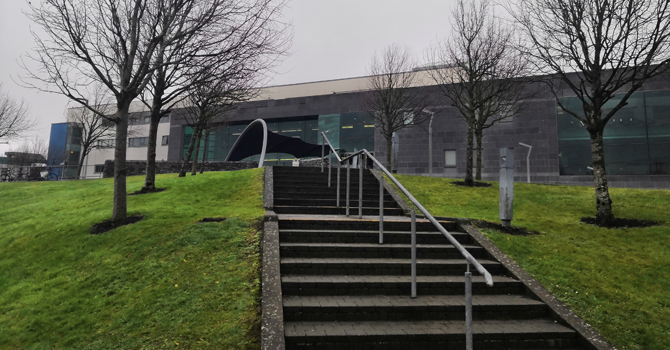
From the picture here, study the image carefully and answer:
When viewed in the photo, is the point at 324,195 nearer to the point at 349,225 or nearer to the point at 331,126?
the point at 349,225

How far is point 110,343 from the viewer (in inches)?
151

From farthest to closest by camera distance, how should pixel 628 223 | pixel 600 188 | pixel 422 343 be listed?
pixel 600 188 → pixel 628 223 → pixel 422 343

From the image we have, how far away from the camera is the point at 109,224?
7.64 m

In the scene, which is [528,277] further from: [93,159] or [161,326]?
[93,159]

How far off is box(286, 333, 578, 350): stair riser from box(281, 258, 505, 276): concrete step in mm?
1363

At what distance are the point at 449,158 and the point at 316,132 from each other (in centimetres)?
1341

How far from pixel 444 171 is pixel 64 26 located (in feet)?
80.7

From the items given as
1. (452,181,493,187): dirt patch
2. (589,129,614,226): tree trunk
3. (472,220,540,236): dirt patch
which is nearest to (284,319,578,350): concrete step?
(472,220,540,236): dirt patch

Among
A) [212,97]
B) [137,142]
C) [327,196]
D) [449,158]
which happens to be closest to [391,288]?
[327,196]

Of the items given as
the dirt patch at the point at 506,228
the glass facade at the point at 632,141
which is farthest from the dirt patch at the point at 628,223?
the glass facade at the point at 632,141

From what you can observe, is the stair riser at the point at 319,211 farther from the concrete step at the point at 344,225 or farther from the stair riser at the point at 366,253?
the stair riser at the point at 366,253

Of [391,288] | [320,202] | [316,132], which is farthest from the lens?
[316,132]

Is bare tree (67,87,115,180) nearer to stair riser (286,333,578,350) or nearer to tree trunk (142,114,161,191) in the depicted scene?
tree trunk (142,114,161,191)

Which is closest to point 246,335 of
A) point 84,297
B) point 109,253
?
point 84,297
